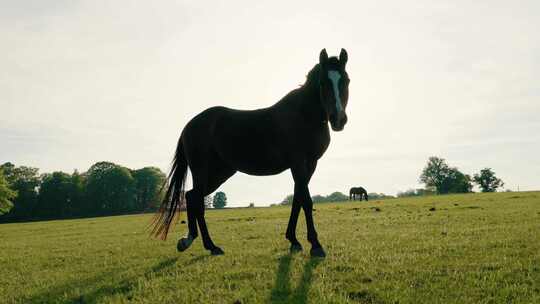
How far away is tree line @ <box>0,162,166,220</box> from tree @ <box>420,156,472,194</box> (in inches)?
3832

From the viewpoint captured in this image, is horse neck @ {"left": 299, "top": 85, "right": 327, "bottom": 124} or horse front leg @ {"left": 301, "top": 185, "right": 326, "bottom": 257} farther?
horse neck @ {"left": 299, "top": 85, "right": 327, "bottom": 124}

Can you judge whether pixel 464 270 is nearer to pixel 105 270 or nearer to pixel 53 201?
pixel 105 270

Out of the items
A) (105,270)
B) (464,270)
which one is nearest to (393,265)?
(464,270)

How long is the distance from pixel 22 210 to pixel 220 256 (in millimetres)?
112053

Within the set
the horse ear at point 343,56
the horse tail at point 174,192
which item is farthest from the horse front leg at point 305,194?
the horse tail at point 174,192

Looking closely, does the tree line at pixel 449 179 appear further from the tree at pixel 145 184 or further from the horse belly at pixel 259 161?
the horse belly at pixel 259 161

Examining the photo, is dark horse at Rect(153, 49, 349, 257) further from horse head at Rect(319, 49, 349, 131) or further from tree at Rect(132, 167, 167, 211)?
tree at Rect(132, 167, 167, 211)

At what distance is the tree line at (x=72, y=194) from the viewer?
102 meters

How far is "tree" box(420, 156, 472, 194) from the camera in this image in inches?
5517

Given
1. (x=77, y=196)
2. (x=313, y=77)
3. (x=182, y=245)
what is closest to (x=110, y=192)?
(x=77, y=196)

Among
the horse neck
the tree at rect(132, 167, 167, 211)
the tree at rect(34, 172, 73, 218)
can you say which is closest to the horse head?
the horse neck

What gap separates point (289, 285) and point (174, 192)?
17.0 feet

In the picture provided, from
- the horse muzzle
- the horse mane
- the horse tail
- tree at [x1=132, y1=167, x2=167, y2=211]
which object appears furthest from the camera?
tree at [x1=132, y1=167, x2=167, y2=211]

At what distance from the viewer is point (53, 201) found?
10350 cm
